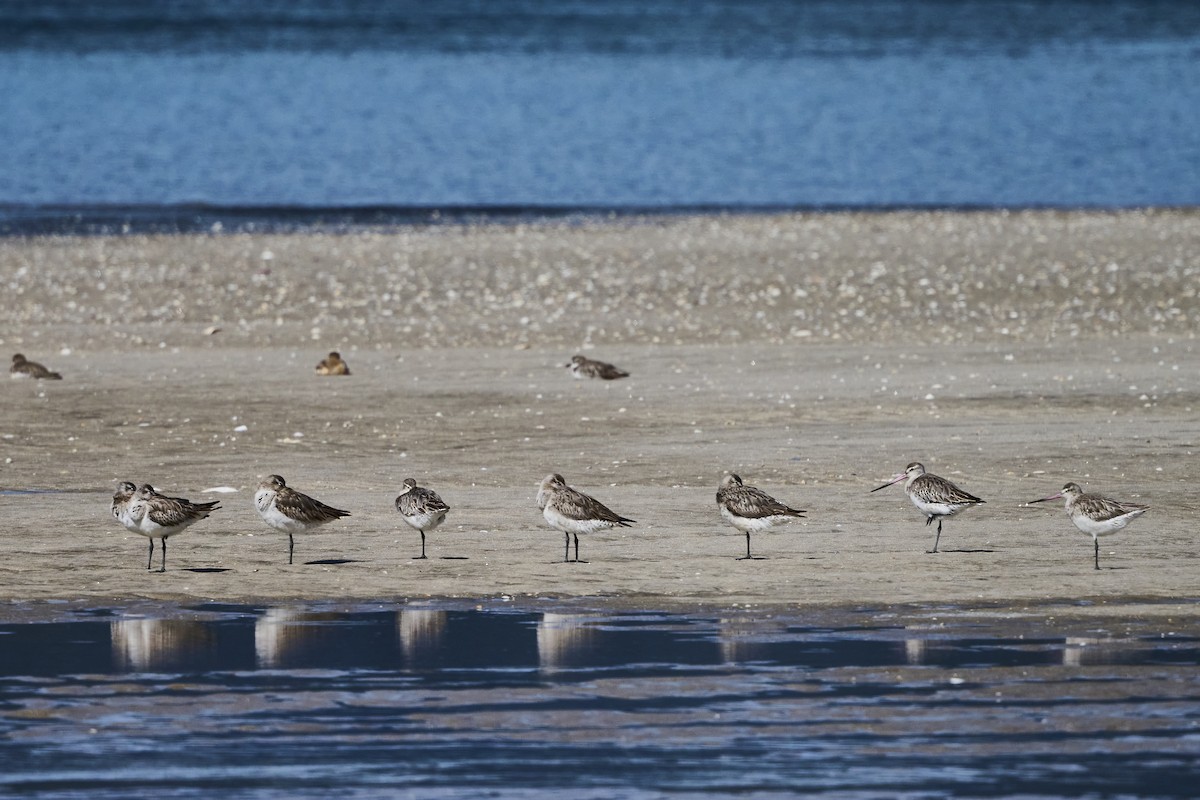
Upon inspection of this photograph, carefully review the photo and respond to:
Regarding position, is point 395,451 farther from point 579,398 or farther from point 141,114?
point 141,114

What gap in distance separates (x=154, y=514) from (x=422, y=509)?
6.05 feet

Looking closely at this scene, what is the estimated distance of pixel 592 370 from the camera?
2412 centimetres

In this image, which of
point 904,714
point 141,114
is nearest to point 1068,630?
point 904,714

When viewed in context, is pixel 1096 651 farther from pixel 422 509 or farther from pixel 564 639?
pixel 422 509

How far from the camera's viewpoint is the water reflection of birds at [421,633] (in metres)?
12.2

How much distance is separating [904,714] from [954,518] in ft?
19.4

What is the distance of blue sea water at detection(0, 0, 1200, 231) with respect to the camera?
2047 inches

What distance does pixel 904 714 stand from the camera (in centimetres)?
1085

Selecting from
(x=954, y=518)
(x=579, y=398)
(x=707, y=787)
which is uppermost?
(x=579, y=398)

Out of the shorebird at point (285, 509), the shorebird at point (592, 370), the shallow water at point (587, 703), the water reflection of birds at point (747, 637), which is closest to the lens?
the shallow water at point (587, 703)

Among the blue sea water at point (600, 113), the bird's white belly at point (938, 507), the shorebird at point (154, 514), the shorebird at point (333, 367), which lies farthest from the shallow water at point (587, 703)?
the blue sea water at point (600, 113)

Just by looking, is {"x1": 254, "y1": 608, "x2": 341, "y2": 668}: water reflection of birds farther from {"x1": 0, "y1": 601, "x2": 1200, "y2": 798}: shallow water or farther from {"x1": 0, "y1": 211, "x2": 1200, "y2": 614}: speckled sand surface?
{"x1": 0, "y1": 211, "x2": 1200, "y2": 614}: speckled sand surface

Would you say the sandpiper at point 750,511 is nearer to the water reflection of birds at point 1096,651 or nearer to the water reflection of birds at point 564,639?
the water reflection of birds at point 564,639

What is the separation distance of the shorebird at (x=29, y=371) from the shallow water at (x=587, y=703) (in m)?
11.3
